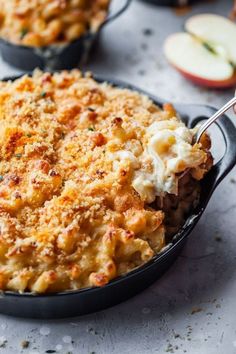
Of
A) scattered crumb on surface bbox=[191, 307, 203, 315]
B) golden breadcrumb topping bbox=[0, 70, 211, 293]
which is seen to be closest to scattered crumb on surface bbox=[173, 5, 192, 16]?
golden breadcrumb topping bbox=[0, 70, 211, 293]

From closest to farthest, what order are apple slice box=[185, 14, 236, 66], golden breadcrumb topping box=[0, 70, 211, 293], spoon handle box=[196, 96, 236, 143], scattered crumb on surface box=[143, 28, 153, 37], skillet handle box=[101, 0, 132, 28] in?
1. golden breadcrumb topping box=[0, 70, 211, 293]
2. spoon handle box=[196, 96, 236, 143]
3. skillet handle box=[101, 0, 132, 28]
4. apple slice box=[185, 14, 236, 66]
5. scattered crumb on surface box=[143, 28, 153, 37]

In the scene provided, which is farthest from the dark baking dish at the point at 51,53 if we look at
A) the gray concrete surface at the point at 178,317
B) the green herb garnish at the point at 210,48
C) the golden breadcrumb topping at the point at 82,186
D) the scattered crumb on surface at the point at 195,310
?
the scattered crumb on surface at the point at 195,310

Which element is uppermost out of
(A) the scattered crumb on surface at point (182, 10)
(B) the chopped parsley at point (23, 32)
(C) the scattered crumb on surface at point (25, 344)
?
(B) the chopped parsley at point (23, 32)

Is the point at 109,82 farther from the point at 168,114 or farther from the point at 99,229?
the point at 99,229

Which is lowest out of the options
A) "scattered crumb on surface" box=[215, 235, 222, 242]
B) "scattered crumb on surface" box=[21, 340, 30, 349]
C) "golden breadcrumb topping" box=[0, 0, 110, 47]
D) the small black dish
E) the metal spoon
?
"scattered crumb on surface" box=[21, 340, 30, 349]

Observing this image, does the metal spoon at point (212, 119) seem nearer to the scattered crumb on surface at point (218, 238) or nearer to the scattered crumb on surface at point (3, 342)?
the scattered crumb on surface at point (218, 238)

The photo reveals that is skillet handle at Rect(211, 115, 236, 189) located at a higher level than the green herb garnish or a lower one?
higher

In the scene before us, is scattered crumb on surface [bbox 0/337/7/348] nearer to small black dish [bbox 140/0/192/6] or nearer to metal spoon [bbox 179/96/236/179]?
metal spoon [bbox 179/96/236/179]
